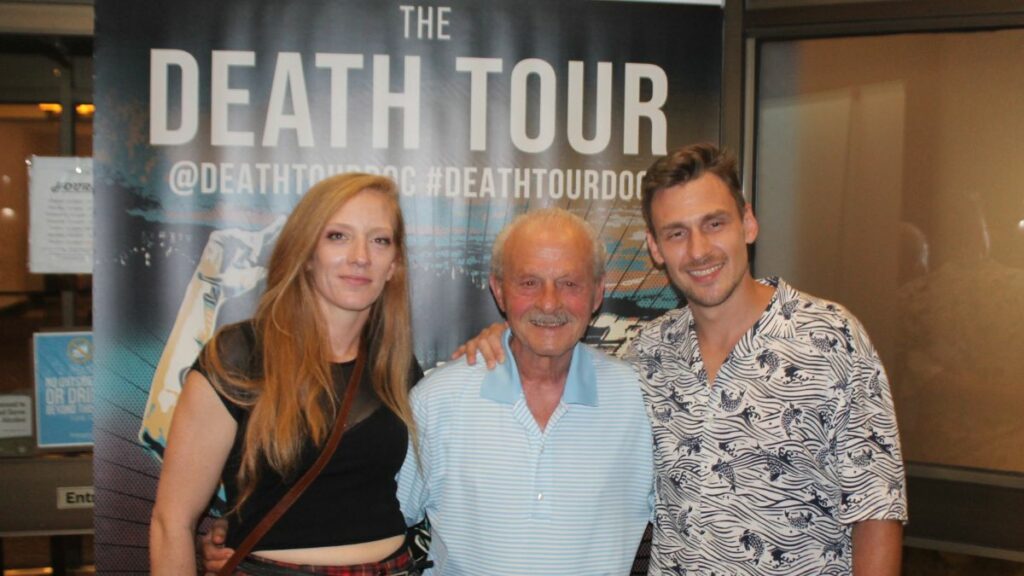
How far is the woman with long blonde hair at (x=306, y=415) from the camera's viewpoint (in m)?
2.02

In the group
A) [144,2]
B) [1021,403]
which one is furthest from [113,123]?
[1021,403]

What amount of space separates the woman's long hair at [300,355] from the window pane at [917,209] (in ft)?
5.58

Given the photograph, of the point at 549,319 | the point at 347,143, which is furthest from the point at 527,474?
the point at 347,143

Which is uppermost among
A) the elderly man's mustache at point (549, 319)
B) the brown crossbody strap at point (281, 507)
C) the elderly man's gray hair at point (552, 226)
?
the elderly man's gray hair at point (552, 226)

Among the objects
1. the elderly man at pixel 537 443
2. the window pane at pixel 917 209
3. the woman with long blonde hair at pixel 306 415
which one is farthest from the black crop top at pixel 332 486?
the window pane at pixel 917 209

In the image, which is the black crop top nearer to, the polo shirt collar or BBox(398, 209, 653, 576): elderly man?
BBox(398, 209, 653, 576): elderly man

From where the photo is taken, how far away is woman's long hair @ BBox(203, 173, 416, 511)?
203cm

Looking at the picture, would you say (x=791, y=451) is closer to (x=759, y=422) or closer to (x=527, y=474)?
(x=759, y=422)

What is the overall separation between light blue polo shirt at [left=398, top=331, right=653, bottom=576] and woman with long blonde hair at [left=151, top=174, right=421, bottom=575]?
4.5 inches

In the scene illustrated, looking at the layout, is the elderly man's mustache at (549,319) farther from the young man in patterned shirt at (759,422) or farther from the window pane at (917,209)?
the window pane at (917,209)

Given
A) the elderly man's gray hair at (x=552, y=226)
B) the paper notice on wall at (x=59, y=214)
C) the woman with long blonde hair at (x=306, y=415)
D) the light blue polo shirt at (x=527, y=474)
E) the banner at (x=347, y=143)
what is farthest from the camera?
the paper notice on wall at (x=59, y=214)

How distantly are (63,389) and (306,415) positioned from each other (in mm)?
1827

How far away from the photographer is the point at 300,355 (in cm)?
214

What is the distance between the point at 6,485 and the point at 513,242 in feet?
7.91
